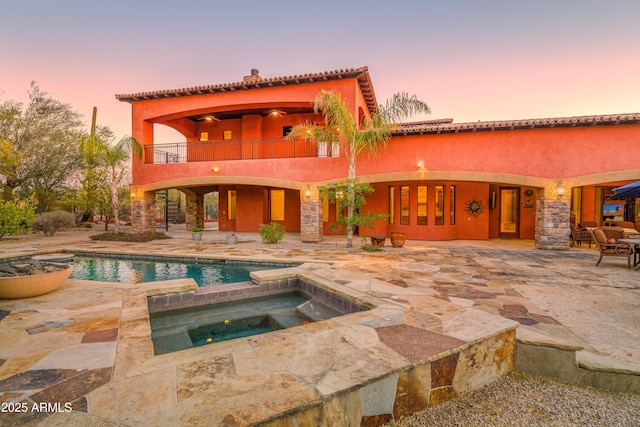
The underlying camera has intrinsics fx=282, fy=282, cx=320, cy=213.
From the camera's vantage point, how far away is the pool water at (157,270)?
6.87 metres

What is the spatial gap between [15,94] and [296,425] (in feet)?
79.0

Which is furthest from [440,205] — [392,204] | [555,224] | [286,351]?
[286,351]

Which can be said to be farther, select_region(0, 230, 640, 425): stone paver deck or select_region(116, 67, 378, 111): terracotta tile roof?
select_region(116, 67, 378, 111): terracotta tile roof

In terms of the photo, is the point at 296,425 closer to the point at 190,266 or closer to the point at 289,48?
the point at 190,266

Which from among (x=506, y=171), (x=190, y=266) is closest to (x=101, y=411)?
(x=190, y=266)

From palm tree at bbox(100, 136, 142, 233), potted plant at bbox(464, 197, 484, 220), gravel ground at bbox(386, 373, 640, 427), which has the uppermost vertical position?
palm tree at bbox(100, 136, 142, 233)

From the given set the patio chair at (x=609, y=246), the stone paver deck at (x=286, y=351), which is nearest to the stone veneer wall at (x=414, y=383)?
the stone paver deck at (x=286, y=351)

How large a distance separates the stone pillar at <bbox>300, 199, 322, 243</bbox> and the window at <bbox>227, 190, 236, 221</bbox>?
736 cm

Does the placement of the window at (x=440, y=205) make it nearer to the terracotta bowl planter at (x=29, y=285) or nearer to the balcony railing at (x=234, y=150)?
the balcony railing at (x=234, y=150)

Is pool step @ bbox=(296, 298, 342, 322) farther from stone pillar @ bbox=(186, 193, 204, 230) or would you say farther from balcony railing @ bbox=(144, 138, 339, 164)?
stone pillar @ bbox=(186, 193, 204, 230)

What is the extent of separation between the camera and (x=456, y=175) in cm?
1124

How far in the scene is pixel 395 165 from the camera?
463 inches

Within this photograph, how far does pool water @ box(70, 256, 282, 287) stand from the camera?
6.87 meters

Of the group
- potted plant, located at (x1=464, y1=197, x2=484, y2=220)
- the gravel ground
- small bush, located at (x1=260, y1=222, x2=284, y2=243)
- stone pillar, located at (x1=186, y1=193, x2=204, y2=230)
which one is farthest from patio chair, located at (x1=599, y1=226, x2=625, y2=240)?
stone pillar, located at (x1=186, y1=193, x2=204, y2=230)
